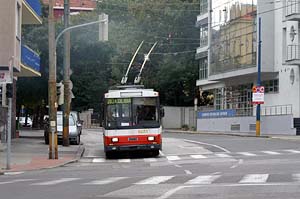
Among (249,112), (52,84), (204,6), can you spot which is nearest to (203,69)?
(204,6)

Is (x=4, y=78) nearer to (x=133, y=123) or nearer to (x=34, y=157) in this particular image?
(x=34, y=157)

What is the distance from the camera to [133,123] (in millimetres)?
26500

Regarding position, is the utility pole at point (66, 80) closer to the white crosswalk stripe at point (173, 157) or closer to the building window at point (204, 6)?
the white crosswalk stripe at point (173, 157)

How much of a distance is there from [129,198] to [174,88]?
2387 inches

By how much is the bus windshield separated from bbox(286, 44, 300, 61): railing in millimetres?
21864

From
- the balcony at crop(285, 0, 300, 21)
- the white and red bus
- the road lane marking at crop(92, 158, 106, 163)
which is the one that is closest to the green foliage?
the balcony at crop(285, 0, 300, 21)

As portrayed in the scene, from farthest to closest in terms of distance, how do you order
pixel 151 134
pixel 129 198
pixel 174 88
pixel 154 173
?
pixel 174 88 → pixel 151 134 → pixel 154 173 → pixel 129 198

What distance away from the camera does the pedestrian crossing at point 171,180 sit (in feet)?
51.1

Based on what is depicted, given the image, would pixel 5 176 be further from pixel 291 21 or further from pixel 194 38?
pixel 194 38

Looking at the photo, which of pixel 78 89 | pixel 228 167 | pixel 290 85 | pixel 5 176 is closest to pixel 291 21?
pixel 290 85

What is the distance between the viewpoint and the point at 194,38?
7338 cm

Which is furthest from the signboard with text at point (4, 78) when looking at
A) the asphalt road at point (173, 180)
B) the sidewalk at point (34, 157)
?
the asphalt road at point (173, 180)

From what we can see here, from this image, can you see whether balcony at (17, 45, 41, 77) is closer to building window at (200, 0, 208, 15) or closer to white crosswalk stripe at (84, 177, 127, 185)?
white crosswalk stripe at (84, 177, 127, 185)

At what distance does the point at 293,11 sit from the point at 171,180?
32315 mm
